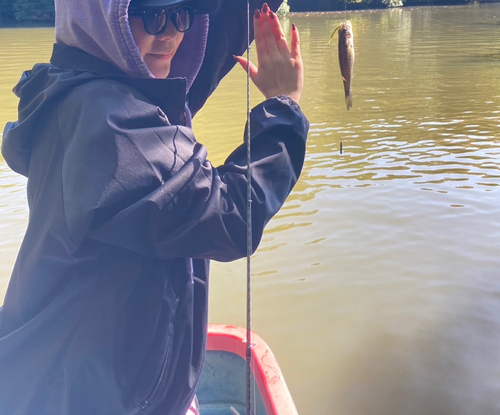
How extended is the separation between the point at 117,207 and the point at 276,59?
701 millimetres

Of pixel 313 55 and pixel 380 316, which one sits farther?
pixel 313 55

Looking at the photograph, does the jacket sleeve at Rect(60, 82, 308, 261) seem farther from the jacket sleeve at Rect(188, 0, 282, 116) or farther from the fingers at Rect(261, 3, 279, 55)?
the jacket sleeve at Rect(188, 0, 282, 116)

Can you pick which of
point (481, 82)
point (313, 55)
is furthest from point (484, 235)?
point (313, 55)

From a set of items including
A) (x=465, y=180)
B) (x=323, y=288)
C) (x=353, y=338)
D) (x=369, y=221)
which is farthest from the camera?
(x=465, y=180)

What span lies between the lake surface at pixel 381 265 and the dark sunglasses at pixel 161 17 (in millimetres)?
2546

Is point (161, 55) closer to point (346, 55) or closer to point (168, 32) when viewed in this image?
point (168, 32)

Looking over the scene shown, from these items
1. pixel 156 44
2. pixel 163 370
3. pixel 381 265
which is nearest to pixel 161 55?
pixel 156 44

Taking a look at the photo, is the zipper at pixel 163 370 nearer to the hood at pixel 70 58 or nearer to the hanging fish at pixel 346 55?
the hood at pixel 70 58

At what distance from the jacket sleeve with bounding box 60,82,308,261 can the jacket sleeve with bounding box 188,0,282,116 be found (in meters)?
0.66

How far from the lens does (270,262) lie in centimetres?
474

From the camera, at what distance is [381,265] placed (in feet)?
15.2

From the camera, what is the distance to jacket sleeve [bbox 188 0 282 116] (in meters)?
1.96

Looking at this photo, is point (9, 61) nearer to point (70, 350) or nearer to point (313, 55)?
point (313, 55)

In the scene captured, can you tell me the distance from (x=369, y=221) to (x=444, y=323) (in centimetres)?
171
